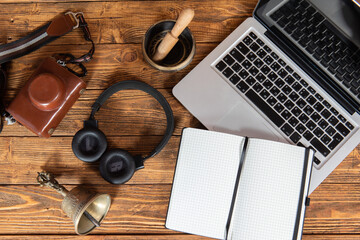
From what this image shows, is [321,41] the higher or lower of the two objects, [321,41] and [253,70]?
the higher

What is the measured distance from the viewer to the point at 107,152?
2.43ft

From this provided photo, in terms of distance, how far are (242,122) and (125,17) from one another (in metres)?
0.39

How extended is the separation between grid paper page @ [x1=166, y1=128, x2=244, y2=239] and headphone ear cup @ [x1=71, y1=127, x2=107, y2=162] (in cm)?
19

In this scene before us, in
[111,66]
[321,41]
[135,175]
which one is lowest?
[135,175]

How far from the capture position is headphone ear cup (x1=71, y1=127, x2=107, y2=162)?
28.5 inches

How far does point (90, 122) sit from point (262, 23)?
463mm

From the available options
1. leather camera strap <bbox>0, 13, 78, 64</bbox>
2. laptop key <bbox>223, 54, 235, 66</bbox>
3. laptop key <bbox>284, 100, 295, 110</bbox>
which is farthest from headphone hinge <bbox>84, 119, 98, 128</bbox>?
laptop key <bbox>284, 100, 295, 110</bbox>

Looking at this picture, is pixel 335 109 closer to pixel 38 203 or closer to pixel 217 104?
pixel 217 104

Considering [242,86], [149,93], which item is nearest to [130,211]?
[149,93]

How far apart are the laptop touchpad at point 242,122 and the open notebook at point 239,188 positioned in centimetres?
6

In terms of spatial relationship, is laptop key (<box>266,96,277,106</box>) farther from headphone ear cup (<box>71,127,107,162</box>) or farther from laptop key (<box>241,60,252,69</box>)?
headphone ear cup (<box>71,127,107,162</box>)

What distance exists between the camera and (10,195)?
2.51 feet

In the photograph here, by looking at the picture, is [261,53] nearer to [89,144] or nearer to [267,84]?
[267,84]

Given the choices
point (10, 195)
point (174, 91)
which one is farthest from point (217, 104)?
point (10, 195)
